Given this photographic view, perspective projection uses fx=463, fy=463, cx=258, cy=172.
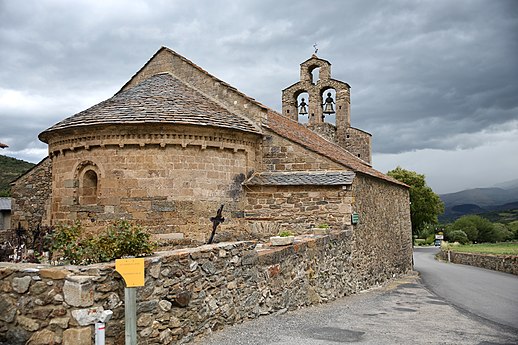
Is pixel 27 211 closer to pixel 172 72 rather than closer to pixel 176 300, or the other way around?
pixel 172 72

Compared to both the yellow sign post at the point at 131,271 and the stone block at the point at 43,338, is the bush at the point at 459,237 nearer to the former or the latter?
the yellow sign post at the point at 131,271

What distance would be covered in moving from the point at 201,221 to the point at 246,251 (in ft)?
15.1

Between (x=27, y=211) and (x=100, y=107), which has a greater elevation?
(x=100, y=107)

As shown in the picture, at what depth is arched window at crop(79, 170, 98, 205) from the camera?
11267 mm

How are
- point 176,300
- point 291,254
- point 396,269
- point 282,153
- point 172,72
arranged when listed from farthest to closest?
point 396,269
point 172,72
point 282,153
point 291,254
point 176,300

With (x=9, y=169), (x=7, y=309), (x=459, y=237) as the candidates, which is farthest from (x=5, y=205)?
(x=459, y=237)

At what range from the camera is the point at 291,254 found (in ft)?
27.0

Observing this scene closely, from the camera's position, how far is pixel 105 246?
4973 millimetres

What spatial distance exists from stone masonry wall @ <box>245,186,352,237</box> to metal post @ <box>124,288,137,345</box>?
8030mm

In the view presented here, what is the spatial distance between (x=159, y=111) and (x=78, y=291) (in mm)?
7348

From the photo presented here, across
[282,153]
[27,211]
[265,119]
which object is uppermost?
[265,119]

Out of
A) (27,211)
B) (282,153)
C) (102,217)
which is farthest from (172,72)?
(27,211)

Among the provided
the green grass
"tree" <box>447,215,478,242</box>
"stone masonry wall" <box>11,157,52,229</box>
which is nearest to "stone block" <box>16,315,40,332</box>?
"stone masonry wall" <box>11,157,52,229</box>

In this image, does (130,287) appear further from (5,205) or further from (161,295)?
(5,205)
